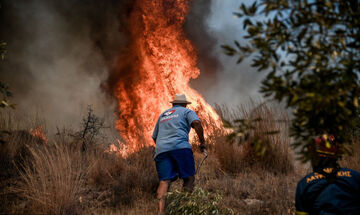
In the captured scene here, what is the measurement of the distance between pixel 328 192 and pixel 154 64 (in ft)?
37.6

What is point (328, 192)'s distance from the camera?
7.55 ft

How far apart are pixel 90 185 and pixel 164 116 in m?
2.64

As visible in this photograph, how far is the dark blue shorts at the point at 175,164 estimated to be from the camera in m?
4.12

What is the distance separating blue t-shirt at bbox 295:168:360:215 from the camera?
2230 mm

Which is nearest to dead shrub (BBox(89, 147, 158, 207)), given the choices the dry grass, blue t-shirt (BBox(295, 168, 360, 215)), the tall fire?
the dry grass

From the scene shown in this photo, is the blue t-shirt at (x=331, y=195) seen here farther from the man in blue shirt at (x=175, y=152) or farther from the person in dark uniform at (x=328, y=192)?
the man in blue shirt at (x=175, y=152)

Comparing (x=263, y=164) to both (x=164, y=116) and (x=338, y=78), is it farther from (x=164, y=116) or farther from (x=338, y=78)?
(x=338, y=78)

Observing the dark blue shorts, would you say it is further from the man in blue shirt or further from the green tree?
the green tree

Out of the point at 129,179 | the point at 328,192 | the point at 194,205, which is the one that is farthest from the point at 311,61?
the point at 129,179

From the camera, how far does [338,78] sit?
1.62 m

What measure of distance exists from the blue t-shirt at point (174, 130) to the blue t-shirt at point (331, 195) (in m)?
2.10

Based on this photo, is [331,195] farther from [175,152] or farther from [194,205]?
[175,152]

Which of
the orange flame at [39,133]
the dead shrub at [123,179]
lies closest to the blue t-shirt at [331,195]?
the dead shrub at [123,179]

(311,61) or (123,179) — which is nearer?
(311,61)
